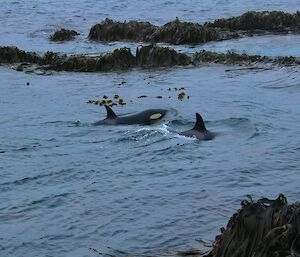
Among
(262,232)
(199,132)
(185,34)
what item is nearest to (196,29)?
(185,34)

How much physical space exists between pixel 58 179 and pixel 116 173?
36.4 inches

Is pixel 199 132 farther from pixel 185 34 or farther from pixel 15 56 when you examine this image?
pixel 185 34

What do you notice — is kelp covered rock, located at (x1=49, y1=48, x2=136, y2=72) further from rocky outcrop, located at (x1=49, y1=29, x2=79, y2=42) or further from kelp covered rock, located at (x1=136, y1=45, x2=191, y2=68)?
rocky outcrop, located at (x1=49, y1=29, x2=79, y2=42)

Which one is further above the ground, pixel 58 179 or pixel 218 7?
pixel 218 7

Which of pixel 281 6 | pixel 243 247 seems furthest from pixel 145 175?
pixel 281 6

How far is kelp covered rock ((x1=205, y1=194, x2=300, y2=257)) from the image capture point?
18.3 ft

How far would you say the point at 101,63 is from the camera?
20344mm

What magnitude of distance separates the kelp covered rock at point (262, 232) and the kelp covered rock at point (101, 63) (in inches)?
574

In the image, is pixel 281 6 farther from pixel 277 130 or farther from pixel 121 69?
pixel 277 130

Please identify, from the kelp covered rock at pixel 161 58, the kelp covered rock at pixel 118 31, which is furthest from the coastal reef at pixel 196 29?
the kelp covered rock at pixel 161 58

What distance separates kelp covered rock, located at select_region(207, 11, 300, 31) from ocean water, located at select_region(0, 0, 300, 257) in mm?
5416

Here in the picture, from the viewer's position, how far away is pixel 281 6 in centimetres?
3272

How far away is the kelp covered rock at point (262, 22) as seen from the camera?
1040 inches

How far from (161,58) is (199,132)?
871cm
